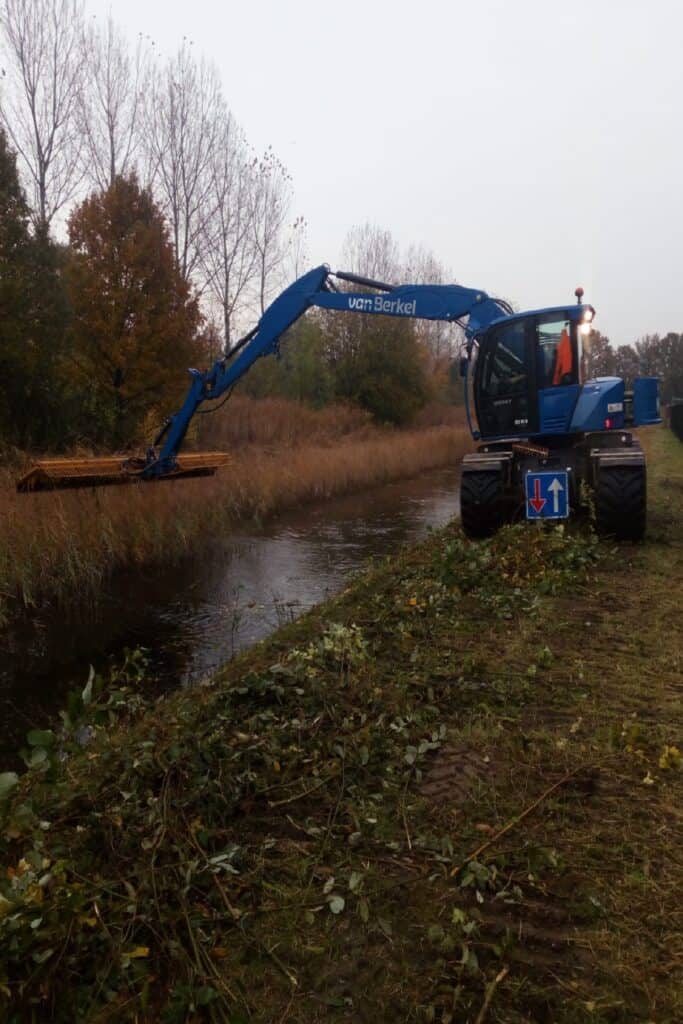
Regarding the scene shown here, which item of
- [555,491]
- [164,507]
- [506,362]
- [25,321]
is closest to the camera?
[555,491]

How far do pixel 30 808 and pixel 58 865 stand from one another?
0.99 ft

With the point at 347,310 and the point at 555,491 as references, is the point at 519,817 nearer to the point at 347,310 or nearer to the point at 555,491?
the point at 555,491

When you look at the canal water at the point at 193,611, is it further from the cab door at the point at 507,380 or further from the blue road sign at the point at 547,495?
the cab door at the point at 507,380

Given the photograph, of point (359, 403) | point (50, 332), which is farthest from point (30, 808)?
point (359, 403)

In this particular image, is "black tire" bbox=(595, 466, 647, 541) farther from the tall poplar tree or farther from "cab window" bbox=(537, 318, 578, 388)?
the tall poplar tree

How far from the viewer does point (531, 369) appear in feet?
28.1

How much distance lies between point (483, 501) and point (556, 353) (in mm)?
2108

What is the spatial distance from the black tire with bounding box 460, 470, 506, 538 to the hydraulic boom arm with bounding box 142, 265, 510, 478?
2176mm

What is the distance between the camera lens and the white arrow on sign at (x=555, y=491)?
24.7ft

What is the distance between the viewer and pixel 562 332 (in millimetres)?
8359

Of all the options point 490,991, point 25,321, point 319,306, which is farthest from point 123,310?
point 490,991

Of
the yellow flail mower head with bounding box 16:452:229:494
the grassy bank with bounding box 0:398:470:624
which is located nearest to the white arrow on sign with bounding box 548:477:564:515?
the yellow flail mower head with bounding box 16:452:229:494

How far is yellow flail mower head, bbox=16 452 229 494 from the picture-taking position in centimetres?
792

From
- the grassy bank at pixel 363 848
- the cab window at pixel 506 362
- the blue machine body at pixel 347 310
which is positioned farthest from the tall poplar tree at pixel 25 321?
the grassy bank at pixel 363 848
